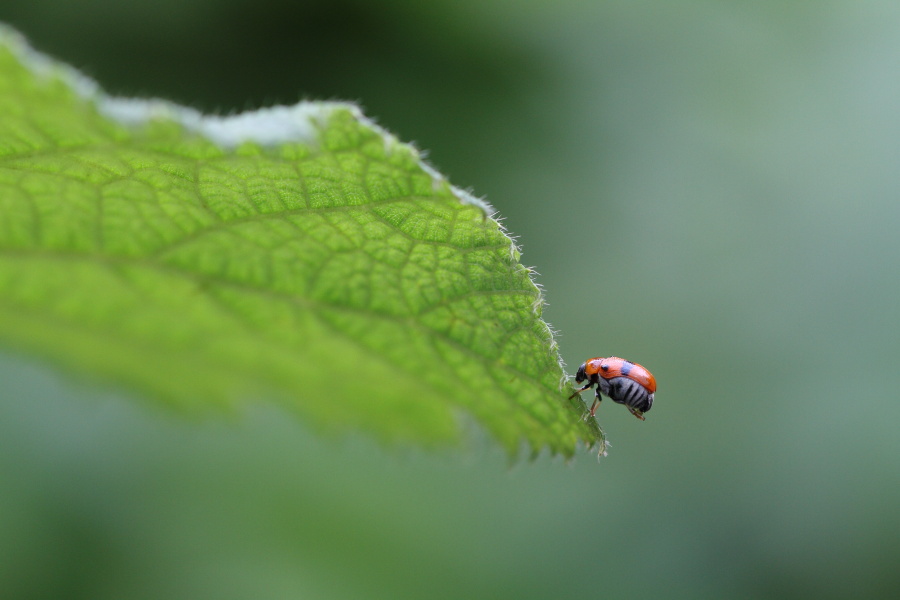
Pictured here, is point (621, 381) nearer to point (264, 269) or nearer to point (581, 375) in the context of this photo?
point (581, 375)

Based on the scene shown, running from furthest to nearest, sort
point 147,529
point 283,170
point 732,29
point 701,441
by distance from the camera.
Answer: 1. point 732,29
2. point 701,441
3. point 147,529
4. point 283,170

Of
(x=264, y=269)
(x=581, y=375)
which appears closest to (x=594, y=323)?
(x=581, y=375)

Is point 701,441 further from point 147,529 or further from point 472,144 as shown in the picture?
point 147,529

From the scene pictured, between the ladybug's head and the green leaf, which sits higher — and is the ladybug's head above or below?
above

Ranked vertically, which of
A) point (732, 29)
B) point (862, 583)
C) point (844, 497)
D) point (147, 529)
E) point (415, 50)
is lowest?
point (147, 529)

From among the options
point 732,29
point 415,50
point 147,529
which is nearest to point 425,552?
point 147,529

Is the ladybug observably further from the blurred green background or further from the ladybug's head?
the blurred green background

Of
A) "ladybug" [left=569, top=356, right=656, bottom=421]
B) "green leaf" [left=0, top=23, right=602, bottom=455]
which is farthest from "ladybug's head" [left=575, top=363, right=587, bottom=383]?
"green leaf" [left=0, top=23, right=602, bottom=455]
